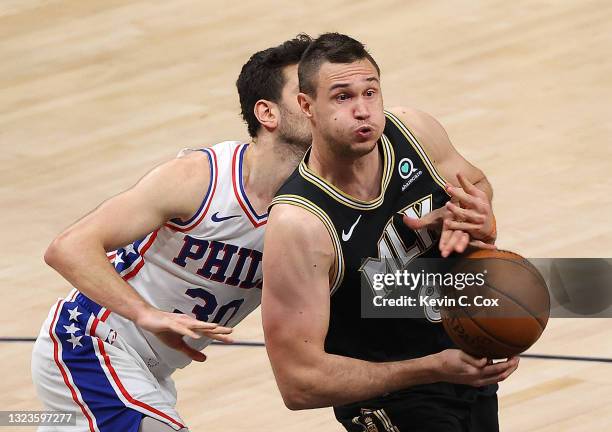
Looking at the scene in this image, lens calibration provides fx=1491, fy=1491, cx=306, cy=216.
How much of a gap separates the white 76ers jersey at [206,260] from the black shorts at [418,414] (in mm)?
584

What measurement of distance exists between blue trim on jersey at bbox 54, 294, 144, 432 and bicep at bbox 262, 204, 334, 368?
0.75 metres

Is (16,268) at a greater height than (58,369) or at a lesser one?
lesser

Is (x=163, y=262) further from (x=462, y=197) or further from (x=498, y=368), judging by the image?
(x=498, y=368)

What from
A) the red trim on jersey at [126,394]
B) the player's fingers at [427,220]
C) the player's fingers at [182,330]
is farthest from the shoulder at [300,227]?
the red trim on jersey at [126,394]

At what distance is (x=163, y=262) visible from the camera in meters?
5.23

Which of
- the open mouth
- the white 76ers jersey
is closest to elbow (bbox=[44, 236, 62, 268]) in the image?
the white 76ers jersey

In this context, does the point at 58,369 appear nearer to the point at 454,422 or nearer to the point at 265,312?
the point at 265,312

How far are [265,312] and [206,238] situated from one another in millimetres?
554

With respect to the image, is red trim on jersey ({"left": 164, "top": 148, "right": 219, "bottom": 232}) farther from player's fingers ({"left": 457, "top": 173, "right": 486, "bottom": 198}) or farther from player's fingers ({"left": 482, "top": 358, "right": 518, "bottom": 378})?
player's fingers ({"left": 482, "top": 358, "right": 518, "bottom": 378})

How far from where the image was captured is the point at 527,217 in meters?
8.38

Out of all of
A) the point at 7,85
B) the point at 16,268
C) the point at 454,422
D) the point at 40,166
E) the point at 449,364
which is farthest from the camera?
the point at 7,85

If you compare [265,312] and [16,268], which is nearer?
[265,312]

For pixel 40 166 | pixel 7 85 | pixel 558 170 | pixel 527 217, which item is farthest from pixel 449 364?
pixel 7 85

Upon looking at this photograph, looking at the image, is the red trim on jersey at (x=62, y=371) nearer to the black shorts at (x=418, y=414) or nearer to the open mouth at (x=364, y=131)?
the black shorts at (x=418, y=414)
